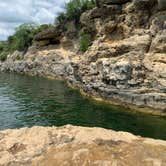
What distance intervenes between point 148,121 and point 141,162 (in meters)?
23.7

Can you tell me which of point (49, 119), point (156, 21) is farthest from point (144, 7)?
point (49, 119)

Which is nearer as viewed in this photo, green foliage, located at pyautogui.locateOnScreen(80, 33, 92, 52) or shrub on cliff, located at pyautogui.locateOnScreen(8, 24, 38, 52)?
green foliage, located at pyautogui.locateOnScreen(80, 33, 92, 52)

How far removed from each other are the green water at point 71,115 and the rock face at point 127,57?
2.38 meters

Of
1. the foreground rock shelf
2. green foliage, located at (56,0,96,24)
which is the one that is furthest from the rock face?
the foreground rock shelf

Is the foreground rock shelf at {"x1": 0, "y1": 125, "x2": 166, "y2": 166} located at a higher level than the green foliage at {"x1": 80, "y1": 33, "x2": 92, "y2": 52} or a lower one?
lower

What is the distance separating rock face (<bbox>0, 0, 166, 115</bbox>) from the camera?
3850 cm

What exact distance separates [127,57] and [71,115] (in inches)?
485

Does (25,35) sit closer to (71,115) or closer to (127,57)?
(127,57)

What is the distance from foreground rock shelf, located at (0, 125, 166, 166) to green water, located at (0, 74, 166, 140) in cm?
1714

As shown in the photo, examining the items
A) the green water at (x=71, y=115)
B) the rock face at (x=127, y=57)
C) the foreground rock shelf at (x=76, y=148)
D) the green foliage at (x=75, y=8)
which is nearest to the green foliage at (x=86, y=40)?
the rock face at (x=127, y=57)

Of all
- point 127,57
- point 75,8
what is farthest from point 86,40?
point 127,57

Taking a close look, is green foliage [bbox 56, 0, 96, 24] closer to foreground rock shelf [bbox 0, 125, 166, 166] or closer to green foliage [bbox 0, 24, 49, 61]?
green foliage [bbox 0, 24, 49, 61]

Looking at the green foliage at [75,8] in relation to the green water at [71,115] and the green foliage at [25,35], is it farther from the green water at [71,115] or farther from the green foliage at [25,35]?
the green water at [71,115]

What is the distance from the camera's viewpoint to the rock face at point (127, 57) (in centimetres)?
3850
